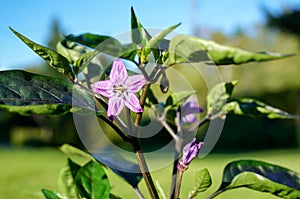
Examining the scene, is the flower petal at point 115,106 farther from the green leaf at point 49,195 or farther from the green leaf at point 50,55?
the green leaf at point 49,195

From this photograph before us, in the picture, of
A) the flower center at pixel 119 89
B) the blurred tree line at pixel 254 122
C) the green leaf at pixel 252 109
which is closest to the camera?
the flower center at pixel 119 89

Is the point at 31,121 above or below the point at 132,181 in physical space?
below

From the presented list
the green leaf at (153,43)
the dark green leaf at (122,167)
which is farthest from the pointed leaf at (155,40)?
the dark green leaf at (122,167)

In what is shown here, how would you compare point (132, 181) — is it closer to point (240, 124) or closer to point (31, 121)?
point (240, 124)

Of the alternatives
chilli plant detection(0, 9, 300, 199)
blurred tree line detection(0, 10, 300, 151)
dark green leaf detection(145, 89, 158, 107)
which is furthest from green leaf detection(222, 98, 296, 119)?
blurred tree line detection(0, 10, 300, 151)

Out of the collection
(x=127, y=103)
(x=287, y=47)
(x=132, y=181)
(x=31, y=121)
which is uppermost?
(x=127, y=103)

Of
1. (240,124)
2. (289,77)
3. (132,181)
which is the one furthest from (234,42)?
(132,181)

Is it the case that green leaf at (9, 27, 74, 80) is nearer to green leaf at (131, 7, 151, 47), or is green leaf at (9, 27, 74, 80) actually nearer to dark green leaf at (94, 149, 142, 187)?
green leaf at (131, 7, 151, 47)
